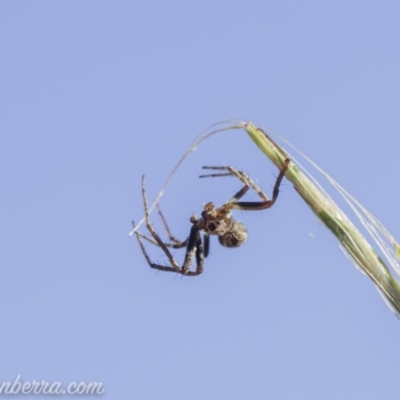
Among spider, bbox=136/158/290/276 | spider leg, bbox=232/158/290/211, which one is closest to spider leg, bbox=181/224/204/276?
spider, bbox=136/158/290/276

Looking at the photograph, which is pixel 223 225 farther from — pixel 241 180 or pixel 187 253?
pixel 241 180

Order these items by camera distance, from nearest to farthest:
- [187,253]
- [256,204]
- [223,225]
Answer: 1. [256,204]
2. [223,225]
3. [187,253]

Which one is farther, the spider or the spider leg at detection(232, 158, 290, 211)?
the spider

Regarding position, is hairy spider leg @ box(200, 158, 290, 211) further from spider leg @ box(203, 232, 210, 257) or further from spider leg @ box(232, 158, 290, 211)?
spider leg @ box(203, 232, 210, 257)

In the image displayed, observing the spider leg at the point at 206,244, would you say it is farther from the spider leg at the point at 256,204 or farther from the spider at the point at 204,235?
the spider leg at the point at 256,204

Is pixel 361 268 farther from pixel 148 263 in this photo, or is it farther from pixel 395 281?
pixel 148 263

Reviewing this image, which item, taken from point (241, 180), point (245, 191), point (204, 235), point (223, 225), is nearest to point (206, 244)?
point (204, 235)

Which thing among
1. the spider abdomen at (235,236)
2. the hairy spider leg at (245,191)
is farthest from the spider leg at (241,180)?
the spider abdomen at (235,236)

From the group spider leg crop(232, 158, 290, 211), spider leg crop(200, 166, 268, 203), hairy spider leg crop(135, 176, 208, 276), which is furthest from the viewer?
hairy spider leg crop(135, 176, 208, 276)

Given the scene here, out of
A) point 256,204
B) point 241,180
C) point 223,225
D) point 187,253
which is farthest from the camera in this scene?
point 187,253
